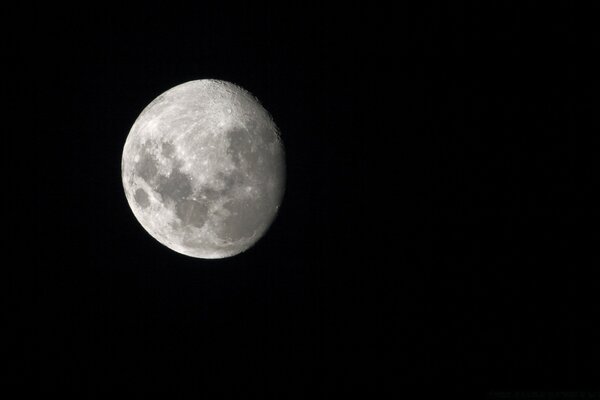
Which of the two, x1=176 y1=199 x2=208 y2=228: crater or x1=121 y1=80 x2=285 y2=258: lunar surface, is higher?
x1=121 y1=80 x2=285 y2=258: lunar surface

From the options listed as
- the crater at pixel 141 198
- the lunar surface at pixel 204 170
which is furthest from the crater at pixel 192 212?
the crater at pixel 141 198

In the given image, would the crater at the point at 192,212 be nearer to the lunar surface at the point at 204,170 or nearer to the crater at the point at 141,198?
the lunar surface at the point at 204,170

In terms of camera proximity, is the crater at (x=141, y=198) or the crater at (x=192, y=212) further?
the crater at (x=141, y=198)

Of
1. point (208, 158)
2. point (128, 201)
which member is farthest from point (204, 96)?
point (128, 201)

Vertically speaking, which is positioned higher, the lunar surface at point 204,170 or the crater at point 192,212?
the lunar surface at point 204,170

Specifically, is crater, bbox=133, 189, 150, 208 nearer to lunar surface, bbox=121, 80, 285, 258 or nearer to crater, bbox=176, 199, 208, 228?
lunar surface, bbox=121, 80, 285, 258

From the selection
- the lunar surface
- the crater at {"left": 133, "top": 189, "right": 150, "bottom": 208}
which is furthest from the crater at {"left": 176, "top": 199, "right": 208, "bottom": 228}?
the crater at {"left": 133, "top": 189, "right": 150, "bottom": 208}

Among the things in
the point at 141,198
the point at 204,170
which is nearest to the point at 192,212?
the point at 204,170
